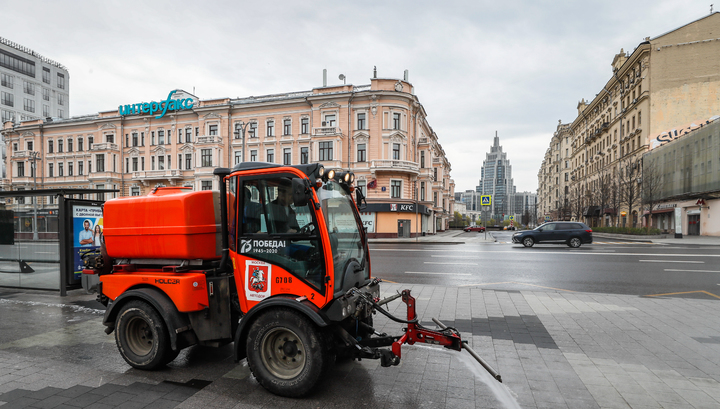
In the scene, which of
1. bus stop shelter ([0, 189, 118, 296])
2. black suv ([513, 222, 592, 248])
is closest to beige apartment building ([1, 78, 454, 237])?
black suv ([513, 222, 592, 248])

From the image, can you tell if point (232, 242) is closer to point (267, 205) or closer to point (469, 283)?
point (267, 205)

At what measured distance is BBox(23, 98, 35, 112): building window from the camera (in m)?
72.6

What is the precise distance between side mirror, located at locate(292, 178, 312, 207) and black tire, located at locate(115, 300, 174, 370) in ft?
7.46

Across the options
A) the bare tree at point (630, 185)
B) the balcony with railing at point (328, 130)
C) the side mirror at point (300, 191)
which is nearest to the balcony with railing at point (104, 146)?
the balcony with railing at point (328, 130)

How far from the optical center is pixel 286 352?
3.96 meters

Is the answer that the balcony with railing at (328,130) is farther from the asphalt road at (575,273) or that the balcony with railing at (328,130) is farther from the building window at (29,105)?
the building window at (29,105)

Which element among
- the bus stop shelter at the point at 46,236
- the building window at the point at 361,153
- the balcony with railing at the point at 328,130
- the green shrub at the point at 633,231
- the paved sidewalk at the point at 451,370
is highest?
the balcony with railing at the point at 328,130

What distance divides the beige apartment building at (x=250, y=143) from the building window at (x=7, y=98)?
79.9ft

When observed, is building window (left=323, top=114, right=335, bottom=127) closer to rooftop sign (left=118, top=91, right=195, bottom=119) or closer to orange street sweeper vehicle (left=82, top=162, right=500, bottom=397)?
rooftop sign (left=118, top=91, right=195, bottom=119)

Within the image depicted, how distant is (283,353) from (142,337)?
6.55 feet

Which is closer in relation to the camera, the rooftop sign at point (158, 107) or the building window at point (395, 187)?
the building window at point (395, 187)

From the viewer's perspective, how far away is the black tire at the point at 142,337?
14.4 feet

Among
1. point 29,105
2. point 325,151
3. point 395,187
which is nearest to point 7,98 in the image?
point 29,105

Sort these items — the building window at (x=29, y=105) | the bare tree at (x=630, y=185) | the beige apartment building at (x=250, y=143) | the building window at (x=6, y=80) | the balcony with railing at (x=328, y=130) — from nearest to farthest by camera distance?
the beige apartment building at (x=250, y=143) → the balcony with railing at (x=328, y=130) → the bare tree at (x=630, y=185) → the building window at (x=6, y=80) → the building window at (x=29, y=105)
